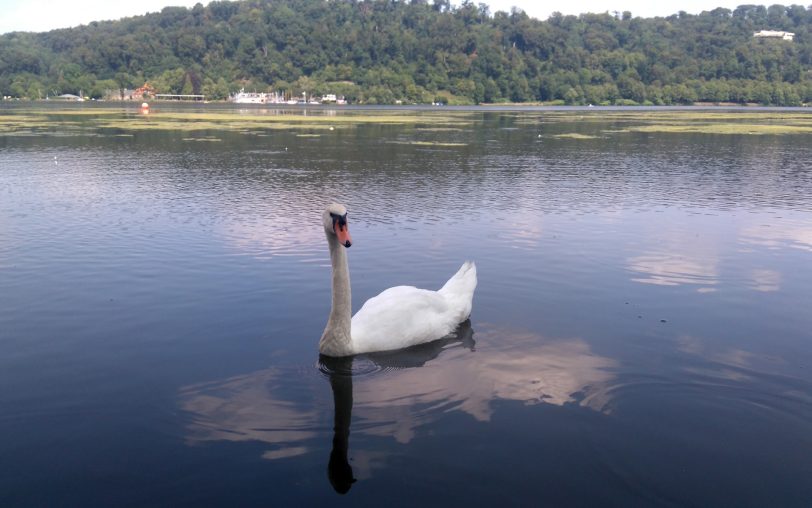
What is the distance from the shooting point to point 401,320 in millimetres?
10055

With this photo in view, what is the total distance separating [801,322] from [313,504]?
30.3 ft

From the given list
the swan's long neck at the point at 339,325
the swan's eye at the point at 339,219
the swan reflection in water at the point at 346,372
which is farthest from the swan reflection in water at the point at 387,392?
the swan's eye at the point at 339,219

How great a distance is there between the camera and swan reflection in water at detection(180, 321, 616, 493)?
25.0 ft

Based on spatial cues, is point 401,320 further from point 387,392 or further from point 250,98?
point 250,98

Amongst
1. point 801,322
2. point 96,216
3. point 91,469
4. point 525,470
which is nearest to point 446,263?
point 801,322

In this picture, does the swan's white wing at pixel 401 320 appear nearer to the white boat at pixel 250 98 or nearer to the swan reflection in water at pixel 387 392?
the swan reflection in water at pixel 387 392

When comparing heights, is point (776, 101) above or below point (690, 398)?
above

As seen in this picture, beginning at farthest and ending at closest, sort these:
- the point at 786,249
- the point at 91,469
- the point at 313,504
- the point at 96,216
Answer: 1. the point at 96,216
2. the point at 786,249
3. the point at 91,469
4. the point at 313,504

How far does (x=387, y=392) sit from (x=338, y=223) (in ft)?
7.94

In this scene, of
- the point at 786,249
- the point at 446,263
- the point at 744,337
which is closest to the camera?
the point at 744,337

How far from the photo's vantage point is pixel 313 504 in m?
6.44

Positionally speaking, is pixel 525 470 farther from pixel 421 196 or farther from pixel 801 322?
pixel 421 196

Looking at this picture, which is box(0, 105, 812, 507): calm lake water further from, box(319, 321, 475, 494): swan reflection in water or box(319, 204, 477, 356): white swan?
box(319, 204, 477, 356): white swan

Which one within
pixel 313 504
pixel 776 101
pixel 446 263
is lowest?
pixel 313 504
